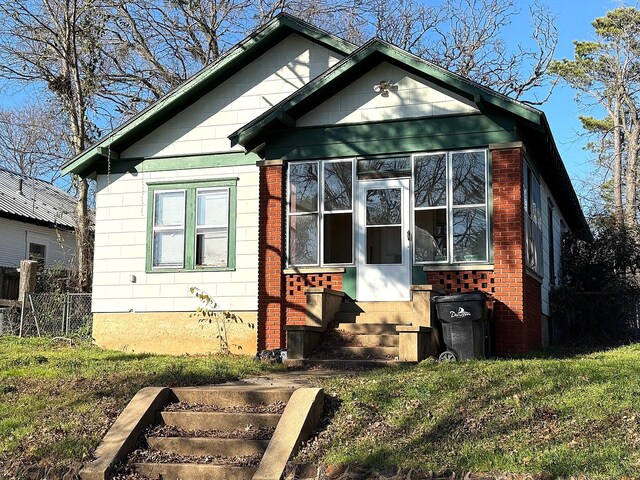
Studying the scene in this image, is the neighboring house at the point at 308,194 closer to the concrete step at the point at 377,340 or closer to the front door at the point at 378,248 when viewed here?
the front door at the point at 378,248

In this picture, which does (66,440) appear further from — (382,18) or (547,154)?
(382,18)

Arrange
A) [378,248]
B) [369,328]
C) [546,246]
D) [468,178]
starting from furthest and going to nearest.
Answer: [546,246] → [378,248] → [468,178] → [369,328]

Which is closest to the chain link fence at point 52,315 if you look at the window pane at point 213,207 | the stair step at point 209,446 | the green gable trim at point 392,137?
the window pane at point 213,207

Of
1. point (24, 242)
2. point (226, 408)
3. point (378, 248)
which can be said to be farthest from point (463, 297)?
point (24, 242)

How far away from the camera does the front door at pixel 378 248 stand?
12414 mm

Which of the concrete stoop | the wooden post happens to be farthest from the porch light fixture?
the wooden post

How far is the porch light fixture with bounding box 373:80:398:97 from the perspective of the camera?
12.7 meters

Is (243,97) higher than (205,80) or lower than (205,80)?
lower

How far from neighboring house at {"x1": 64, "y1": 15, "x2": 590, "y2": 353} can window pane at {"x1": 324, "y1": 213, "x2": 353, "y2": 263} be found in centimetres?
3

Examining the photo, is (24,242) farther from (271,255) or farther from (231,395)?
(231,395)

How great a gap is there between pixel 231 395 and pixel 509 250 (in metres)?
5.64

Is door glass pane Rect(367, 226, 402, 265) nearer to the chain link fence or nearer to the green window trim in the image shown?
the green window trim

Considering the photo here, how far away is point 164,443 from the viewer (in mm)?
7422

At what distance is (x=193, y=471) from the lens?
684 cm
